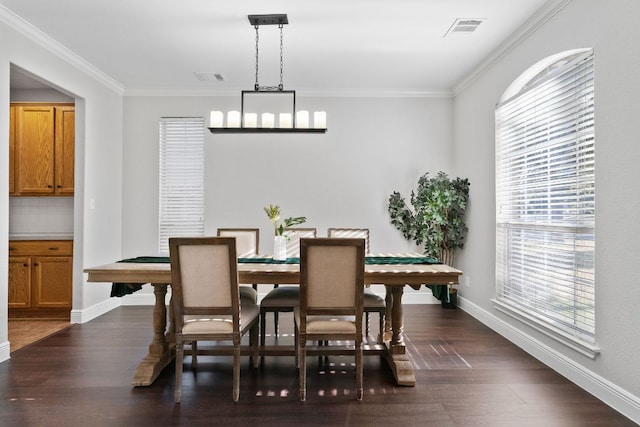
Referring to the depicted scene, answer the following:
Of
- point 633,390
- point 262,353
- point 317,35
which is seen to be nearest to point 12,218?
point 262,353

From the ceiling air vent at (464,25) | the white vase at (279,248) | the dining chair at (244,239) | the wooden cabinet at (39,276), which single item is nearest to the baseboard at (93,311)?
the wooden cabinet at (39,276)

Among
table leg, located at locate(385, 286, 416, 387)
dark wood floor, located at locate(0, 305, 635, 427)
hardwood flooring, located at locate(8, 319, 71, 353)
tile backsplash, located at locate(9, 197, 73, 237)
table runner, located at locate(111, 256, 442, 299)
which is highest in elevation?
tile backsplash, located at locate(9, 197, 73, 237)

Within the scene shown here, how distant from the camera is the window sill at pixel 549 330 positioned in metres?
2.77

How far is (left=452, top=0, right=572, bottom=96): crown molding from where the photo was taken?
125 inches

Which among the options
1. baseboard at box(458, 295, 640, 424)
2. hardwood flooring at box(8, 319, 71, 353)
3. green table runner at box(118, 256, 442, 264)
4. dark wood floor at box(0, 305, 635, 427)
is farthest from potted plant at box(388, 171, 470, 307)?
A: hardwood flooring at box(8, 319, 71, 353)

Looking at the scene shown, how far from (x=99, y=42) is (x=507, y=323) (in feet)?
15.4

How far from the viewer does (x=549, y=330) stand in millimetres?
3244

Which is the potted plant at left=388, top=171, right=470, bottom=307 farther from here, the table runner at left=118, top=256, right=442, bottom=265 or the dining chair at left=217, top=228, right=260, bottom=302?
the dining chair at left=217, top=228, right=260, bottom=302

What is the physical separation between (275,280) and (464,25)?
8.77 ft

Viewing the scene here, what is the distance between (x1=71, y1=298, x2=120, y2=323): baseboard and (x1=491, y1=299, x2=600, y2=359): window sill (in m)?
4.33

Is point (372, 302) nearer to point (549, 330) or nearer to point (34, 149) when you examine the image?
point (549, 330)

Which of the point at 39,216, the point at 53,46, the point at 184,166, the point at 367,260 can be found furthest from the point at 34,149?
the point at 367,260

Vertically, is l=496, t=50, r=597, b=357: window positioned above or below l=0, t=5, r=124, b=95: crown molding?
below

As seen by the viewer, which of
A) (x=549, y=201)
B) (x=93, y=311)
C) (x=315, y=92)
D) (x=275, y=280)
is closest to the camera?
→ (x=275, y=280)
